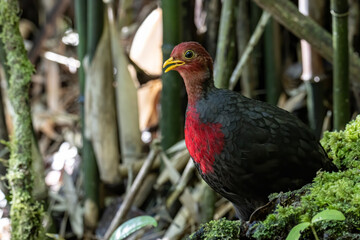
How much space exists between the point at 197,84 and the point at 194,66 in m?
0.05

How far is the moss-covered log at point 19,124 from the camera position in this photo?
1.83 meters

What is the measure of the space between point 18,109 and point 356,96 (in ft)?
5.08

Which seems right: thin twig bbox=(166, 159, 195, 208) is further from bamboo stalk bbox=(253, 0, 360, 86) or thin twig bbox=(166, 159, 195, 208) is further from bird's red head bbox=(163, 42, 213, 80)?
bird's red head bbox=(163, 42, 213, 80)

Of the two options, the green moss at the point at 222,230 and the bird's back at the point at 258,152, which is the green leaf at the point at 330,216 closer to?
the green moss at the point at 222,230

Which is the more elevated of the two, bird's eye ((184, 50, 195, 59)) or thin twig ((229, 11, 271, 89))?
bird's eye ((184, 50, 195, 59))

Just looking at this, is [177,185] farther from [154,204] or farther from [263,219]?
[263,219]

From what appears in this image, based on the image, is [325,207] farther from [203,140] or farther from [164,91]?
[164,91]

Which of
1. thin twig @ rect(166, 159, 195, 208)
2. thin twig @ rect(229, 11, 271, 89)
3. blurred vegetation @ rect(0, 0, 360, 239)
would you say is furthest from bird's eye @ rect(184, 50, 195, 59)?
thin twig @ rect(166, 159, 195, 208)

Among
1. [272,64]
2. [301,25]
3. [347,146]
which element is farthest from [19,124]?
[272,64]

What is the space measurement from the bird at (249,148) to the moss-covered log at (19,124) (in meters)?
0.56

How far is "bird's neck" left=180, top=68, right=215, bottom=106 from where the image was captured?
1.63m

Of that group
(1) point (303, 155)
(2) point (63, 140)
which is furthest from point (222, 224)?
(2) point (63, 140)

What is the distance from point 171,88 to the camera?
8.17 ft

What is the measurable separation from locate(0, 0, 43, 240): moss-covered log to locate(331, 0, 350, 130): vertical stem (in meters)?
1.00
